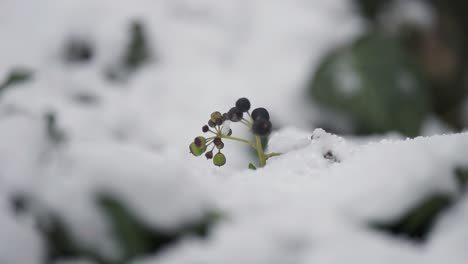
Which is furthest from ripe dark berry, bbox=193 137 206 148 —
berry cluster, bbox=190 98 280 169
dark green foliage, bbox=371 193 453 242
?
dark green foliage, bbox=371 193 453 242

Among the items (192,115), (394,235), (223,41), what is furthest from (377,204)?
→ (223,41)

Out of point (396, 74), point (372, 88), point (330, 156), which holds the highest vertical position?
point (396, 74)

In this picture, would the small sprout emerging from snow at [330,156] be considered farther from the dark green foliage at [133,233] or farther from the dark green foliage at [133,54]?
the dark green foliage at [133,54]

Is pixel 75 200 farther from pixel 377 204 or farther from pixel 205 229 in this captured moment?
pixel 377 204

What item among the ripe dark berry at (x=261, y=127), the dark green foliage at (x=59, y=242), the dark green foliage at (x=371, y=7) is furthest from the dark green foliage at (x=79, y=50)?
the dark green foliage at (x=59, y=242)

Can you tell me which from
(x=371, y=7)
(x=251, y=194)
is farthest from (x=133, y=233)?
(x=371, y=7)

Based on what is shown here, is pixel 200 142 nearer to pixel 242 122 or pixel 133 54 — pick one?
pixel 242 122
